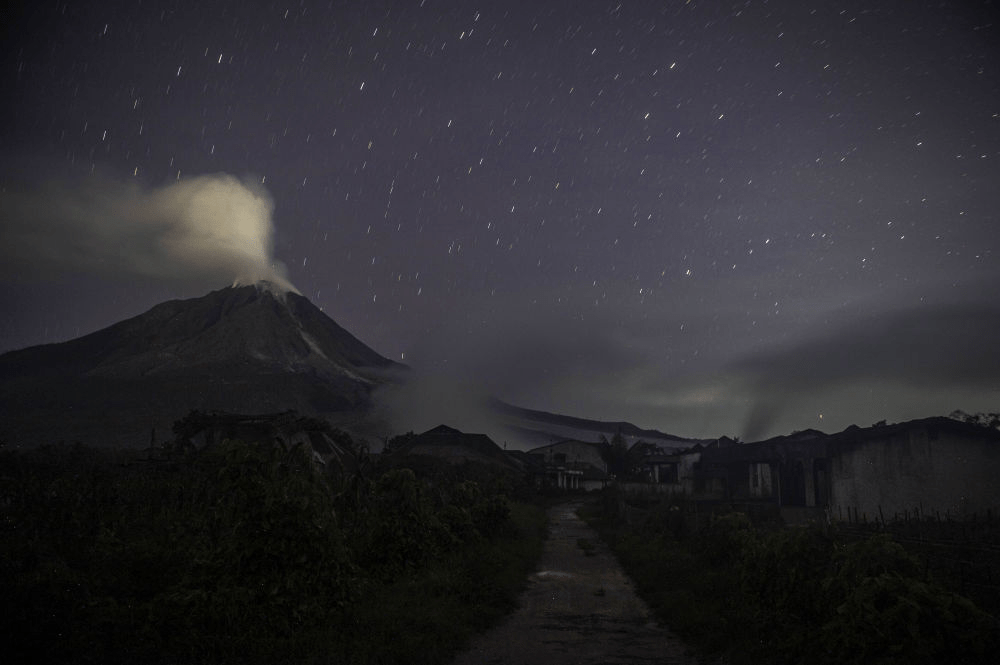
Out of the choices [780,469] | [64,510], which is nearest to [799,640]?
[64,510]

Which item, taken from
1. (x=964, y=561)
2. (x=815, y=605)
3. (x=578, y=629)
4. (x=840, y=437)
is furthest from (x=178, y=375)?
(x=815, y=605)

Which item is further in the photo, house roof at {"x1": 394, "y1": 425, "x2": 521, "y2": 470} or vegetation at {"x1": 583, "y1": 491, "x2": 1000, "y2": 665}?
house roof at {"x1": 394, "y1": 425, "x2": 521, "y2": 470}

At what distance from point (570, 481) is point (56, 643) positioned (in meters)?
75.4

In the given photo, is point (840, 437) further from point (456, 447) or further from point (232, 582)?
point (456, 447)

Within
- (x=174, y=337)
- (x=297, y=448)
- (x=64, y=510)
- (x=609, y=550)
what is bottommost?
(x=609, y=550)

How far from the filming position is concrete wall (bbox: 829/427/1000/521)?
93.9 feet

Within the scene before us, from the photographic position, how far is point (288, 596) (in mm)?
8992

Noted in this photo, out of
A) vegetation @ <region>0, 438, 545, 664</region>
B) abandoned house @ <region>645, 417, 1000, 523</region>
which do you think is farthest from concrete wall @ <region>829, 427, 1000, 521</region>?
vegetation @ <region>0, 438, 545, 664</region>

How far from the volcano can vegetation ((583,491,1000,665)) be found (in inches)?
3466

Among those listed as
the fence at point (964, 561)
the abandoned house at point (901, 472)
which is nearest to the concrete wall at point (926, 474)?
the abandoned house at point (901, 472)

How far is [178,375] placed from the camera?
12581 cm

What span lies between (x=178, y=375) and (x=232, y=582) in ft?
432

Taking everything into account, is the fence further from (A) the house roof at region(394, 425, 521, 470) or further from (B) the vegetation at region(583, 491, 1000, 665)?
(A) the house roof at region(394, 425, 521, 470)

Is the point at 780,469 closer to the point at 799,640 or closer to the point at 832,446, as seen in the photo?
the point at 832,446
